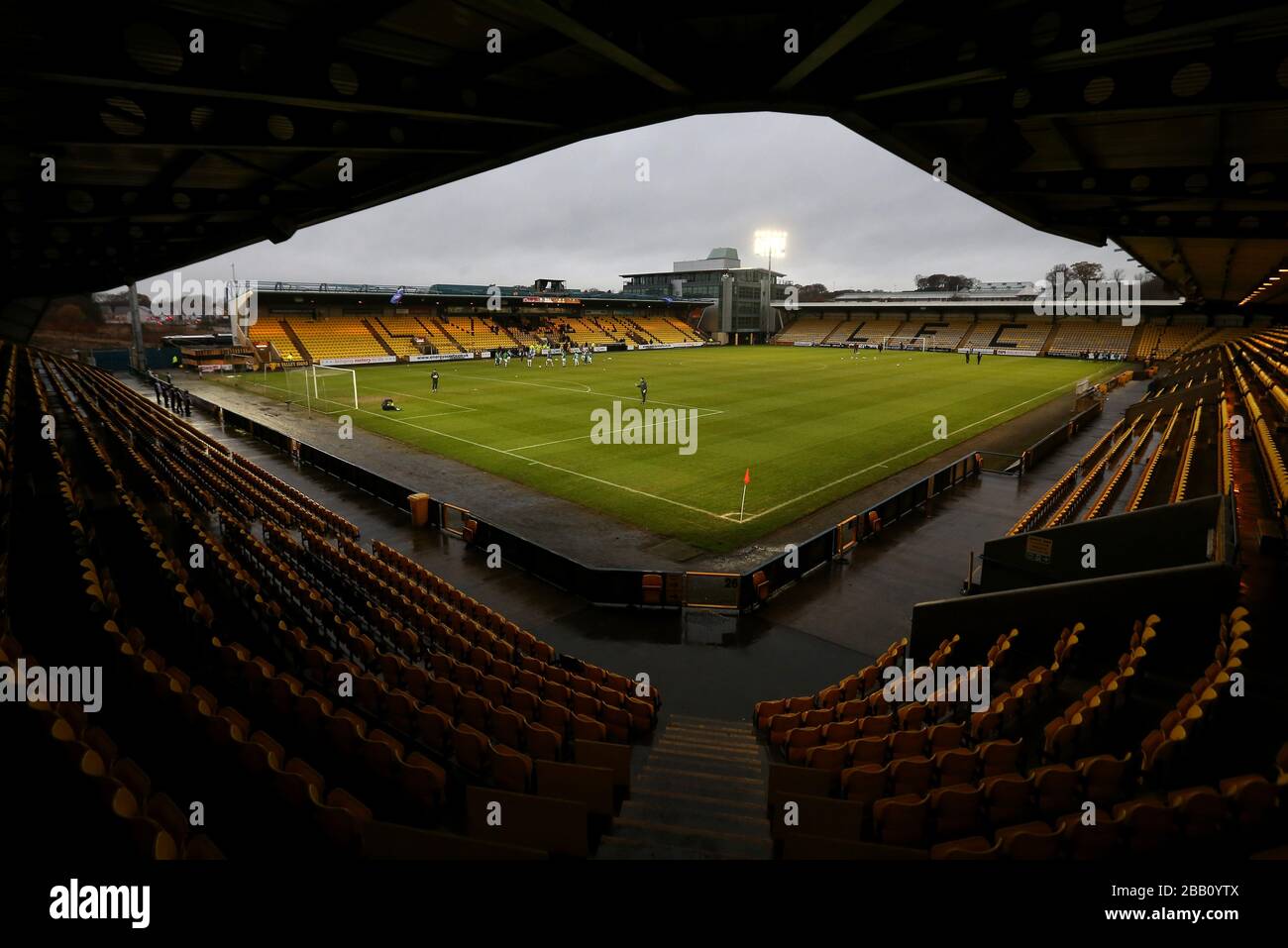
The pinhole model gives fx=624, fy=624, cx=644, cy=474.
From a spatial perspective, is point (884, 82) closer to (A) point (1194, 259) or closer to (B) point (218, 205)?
(B) point (218, 205)

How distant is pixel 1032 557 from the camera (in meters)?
10.7

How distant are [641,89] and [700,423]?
75.7 feet

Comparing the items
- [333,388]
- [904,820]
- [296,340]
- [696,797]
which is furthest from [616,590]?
[296,340]

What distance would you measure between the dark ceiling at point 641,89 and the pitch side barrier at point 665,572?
6.95m

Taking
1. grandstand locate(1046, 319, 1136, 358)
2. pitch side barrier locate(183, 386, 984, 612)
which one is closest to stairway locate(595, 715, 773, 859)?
pitch side barrier locate(183, 386, 984, 612)

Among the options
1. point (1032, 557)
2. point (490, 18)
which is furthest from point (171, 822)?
point (1032, 557)

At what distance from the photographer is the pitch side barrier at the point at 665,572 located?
1139cm

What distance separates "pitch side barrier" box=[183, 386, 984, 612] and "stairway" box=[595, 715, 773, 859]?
10.9ft

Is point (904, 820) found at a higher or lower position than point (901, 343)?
lower

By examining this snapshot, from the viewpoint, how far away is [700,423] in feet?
96.0

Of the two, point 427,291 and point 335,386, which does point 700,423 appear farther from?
point 427,291

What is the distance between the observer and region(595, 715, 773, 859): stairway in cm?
552

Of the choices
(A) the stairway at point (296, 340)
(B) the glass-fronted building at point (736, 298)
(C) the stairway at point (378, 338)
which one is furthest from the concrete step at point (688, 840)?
(B) the glass-fronted building at point (736, 298)
